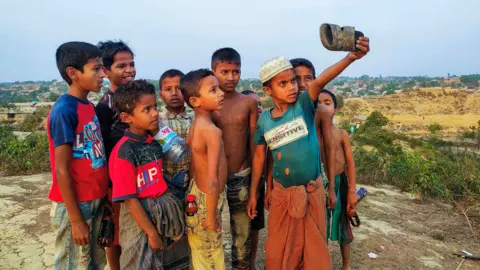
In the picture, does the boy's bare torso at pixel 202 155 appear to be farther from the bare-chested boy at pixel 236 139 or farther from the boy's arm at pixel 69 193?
the boy's arm at pixel 69 193

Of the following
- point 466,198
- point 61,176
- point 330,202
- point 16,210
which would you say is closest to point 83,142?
point 61,176

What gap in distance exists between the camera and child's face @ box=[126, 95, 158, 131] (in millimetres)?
2004

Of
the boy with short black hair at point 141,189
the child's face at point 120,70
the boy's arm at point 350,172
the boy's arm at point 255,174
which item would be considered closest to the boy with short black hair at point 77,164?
the boy with short black hair at point 141,189

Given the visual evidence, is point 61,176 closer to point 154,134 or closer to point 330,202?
point 154,134

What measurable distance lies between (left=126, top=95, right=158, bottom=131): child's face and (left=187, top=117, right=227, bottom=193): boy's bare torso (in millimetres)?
266

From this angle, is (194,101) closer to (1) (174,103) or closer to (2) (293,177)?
(1) (174,103)

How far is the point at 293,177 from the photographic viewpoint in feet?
7.45

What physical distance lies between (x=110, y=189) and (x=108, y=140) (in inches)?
13.8

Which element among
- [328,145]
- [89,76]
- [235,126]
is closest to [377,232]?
[328,145]

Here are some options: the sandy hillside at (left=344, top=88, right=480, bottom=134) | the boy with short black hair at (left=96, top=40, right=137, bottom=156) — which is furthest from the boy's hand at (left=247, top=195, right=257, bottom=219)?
the sandy hillside at (left=344, top=88, right=480, bottom=134)

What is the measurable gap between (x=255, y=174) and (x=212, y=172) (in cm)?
58

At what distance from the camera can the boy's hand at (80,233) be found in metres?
1.89

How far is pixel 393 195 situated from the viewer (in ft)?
20.1

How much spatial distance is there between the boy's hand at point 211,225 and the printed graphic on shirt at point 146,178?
1.32ft
